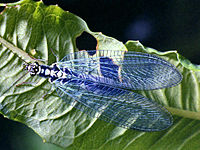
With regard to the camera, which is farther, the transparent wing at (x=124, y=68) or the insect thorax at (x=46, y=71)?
the insect thorax at (x=46, y=71)

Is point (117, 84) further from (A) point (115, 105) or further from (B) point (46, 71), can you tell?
(B) point (46, 71)

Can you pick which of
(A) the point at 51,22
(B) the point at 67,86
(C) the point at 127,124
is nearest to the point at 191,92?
(C) the point at 127,124

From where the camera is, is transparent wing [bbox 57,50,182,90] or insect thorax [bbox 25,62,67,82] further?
insect thorax [bbox 25,62,67,82]

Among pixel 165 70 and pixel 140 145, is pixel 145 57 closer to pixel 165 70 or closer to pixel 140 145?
pixel 165 70

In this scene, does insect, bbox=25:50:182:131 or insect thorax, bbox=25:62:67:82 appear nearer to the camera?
insect, bbox=25:50:182:131

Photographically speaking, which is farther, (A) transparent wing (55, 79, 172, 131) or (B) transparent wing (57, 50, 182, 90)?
(A) transparent wing (55, 79, 172, 131)

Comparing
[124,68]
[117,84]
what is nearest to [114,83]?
[117,84]

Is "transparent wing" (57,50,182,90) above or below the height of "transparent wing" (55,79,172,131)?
above
